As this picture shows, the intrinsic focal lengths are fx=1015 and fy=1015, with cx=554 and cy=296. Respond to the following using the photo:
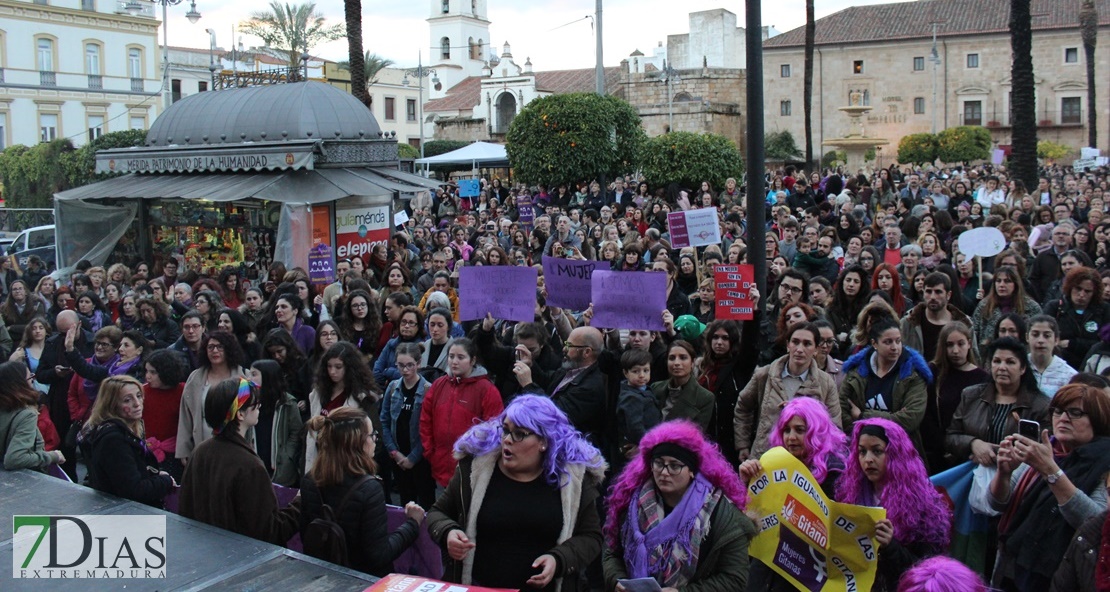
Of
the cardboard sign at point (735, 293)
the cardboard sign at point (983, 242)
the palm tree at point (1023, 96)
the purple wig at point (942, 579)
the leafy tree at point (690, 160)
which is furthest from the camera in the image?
the leafy tree at point (690, 160)

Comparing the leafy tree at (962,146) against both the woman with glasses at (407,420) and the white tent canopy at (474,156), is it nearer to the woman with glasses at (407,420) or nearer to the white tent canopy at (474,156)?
the white tent canopy at (474,156)

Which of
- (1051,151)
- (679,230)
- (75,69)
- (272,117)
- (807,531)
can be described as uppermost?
(75,69)

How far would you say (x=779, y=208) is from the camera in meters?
13.9

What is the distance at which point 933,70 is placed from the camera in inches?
2357

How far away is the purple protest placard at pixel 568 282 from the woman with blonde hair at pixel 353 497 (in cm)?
354

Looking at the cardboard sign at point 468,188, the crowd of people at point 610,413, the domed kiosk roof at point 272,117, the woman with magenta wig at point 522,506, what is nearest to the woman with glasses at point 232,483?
the crowd of people at point 610,413

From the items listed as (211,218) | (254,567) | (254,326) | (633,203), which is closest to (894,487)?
(254,567)

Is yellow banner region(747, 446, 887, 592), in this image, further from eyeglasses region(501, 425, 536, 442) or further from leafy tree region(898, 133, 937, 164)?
leafy tree region(898, 133, 937, 164)

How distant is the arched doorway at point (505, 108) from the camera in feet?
230

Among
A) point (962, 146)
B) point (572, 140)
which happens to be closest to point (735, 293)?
point (572, 140)

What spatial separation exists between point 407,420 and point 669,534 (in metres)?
3.17

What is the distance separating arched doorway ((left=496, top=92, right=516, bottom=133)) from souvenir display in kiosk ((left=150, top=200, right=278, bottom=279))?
5450 centimetres

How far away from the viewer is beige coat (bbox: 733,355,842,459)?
588cm

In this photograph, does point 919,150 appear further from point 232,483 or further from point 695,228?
point 232,483
